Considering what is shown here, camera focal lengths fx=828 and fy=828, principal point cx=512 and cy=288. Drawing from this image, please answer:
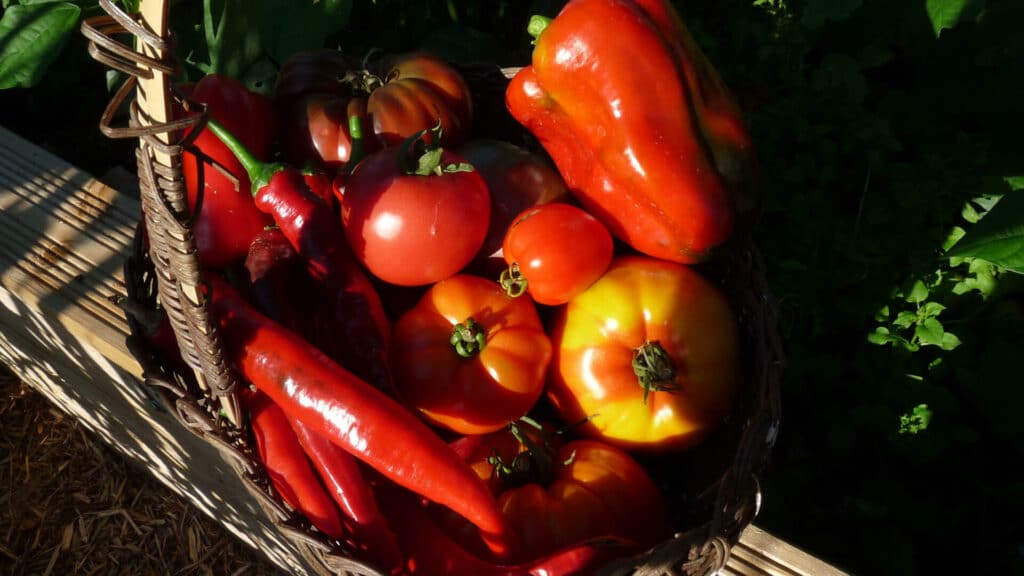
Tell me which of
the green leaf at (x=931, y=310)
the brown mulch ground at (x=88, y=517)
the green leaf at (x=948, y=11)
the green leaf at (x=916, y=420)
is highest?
the green leaf at (x=948, y=11)

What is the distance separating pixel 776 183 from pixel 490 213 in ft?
2.59

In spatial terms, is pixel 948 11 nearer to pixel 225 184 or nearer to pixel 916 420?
pixel 916 420

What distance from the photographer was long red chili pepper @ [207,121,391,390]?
1.32 metres

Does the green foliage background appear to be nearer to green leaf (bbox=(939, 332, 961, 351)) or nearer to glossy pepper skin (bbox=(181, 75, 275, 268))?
green leaf (bbox=(939, 332, 961, 351))

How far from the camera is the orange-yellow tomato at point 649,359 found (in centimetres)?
132

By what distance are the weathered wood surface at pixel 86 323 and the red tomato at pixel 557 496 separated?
1.76ft

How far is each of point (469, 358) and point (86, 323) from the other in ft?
2.73

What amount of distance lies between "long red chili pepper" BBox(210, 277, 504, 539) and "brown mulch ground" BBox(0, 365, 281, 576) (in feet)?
2.87

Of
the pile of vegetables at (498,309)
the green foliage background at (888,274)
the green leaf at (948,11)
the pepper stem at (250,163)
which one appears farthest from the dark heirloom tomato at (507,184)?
the green leaf at (948,11)

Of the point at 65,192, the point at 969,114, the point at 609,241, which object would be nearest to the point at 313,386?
the point at 609,241

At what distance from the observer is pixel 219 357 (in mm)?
1086

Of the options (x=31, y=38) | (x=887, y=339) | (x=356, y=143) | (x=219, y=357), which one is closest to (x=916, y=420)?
(x=887, y=339)

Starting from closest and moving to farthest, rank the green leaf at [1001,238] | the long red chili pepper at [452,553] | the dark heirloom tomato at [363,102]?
1. the long red chili pepper at [452,553]
2. the green leaf at [1001,238]
3. the dark heirloom tomato at [363,102]

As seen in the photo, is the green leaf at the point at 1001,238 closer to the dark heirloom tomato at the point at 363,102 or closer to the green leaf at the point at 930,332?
the green leaf at the point at 930,332
